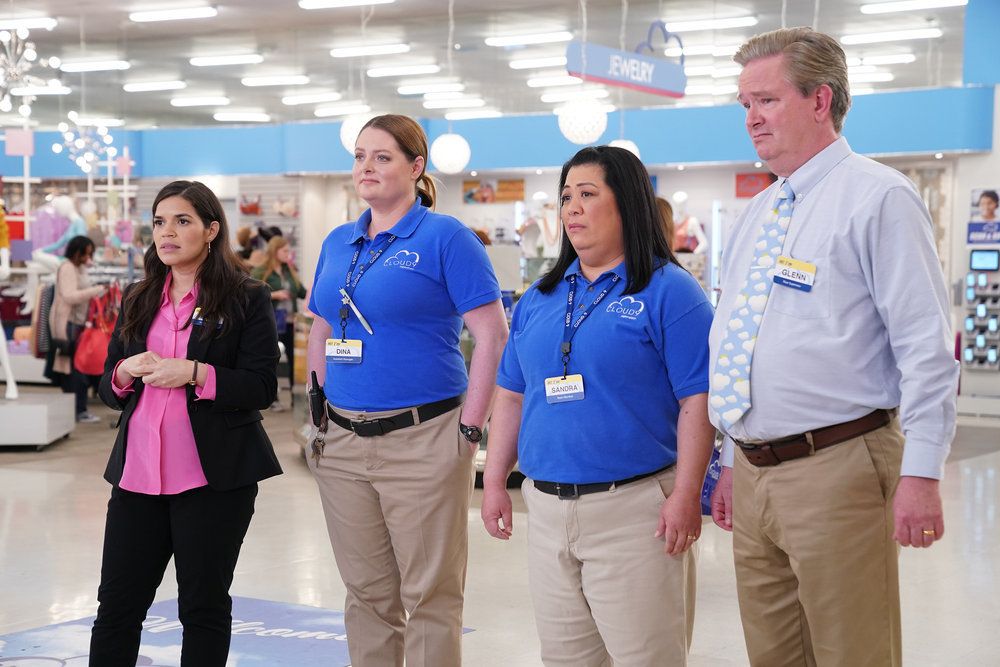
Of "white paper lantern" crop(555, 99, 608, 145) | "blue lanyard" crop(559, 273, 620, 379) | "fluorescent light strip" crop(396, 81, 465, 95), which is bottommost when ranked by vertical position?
"blue lanyard" crop(559, 273, 620, 379)

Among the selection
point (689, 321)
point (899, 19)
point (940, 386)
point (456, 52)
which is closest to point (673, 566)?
point (689, 321)

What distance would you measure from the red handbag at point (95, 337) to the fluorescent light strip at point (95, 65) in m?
8.66

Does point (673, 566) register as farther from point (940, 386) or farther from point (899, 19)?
point (899, 19)

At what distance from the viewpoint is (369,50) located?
16719 mm

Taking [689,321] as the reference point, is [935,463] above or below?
below

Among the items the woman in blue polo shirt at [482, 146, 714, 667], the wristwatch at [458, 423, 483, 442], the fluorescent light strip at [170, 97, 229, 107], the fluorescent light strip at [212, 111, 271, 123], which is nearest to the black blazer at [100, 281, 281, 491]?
the wristwatch at [458, 423, 483, 442]

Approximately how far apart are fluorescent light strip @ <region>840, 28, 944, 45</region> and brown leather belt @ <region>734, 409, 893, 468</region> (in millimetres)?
13225

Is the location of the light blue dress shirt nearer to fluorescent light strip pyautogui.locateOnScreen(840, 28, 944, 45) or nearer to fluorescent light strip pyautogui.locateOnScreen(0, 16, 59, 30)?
fluorescent light strip pyautogui.locateOnScreen(840, 28, 944, 45)

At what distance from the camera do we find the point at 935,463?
6.57 feet

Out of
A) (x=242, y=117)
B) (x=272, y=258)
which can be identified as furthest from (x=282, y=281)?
(x=242, y=117)

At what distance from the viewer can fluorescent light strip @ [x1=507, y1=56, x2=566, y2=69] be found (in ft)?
53.3

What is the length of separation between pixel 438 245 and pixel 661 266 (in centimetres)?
70

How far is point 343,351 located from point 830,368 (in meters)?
1.31

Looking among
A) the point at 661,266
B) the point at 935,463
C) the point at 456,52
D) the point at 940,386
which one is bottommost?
the point at 935,463
